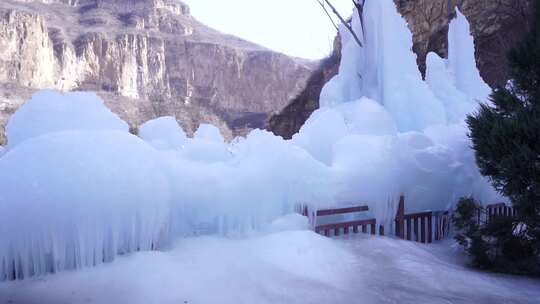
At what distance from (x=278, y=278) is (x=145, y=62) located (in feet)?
201

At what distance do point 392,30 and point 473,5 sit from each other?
964 centimetres

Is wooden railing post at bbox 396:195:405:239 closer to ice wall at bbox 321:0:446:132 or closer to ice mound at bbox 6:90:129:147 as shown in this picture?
ice wall at bbox 321:0:446:132

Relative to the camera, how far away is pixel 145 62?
61812 mm

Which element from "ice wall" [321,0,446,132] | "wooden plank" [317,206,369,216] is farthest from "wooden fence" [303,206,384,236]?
"ice wall" [321,0,446,132]

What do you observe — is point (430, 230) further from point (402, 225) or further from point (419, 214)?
point (402, 225)

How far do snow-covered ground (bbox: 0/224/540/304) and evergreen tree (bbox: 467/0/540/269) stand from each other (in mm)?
565

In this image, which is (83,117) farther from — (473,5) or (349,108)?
(473,5)

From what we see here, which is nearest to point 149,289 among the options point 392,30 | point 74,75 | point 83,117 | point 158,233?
point 158,233

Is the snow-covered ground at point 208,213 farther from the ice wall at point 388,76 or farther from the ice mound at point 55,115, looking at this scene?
the ice wall at point 388,76

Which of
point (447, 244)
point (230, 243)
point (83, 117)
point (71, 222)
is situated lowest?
point (447, 244)

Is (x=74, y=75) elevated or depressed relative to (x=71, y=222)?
elevated

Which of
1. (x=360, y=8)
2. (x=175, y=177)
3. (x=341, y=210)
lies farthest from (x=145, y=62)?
(x=175, y=177)

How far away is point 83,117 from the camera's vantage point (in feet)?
16.2

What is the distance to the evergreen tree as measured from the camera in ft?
15.6
